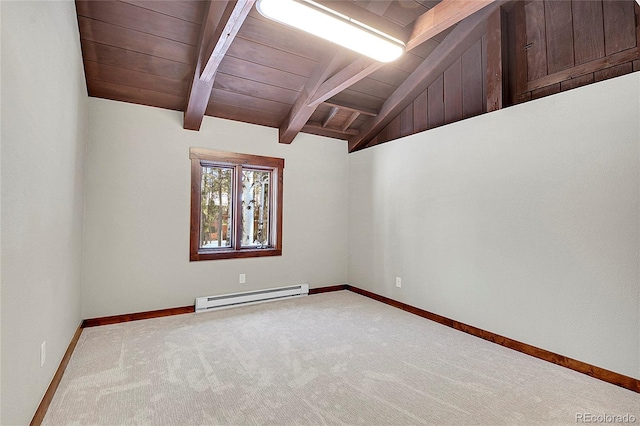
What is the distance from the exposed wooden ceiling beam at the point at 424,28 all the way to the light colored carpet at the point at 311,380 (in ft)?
8.40

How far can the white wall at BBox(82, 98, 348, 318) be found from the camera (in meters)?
A: 3.30

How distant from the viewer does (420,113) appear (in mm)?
4023

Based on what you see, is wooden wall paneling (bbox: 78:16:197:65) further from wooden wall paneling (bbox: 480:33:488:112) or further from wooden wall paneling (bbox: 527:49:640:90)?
wooden wall paneling (bbox: 527:49:640:90)

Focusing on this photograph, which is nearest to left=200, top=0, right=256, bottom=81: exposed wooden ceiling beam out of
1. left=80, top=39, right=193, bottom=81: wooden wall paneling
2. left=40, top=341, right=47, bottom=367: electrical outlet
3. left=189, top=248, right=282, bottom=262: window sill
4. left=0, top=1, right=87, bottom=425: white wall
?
left=80, top=39, right=193, bottom=81: wooden wall paneling

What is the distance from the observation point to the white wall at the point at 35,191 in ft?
4.25

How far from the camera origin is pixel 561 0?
108 inches

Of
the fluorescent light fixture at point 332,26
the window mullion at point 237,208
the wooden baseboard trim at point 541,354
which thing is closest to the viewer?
the fluorescent light fixture at point 332,26

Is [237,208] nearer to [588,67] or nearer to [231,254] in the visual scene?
[231,254]

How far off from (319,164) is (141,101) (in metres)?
2.45

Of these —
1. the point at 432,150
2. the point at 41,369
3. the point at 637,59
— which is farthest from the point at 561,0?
the point at 41,369

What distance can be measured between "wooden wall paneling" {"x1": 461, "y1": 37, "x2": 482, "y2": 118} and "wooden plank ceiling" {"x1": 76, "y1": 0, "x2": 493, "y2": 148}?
37 centimetres

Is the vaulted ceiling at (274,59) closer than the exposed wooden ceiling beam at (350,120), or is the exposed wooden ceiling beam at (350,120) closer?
the vaulted ceiling at (274,59)

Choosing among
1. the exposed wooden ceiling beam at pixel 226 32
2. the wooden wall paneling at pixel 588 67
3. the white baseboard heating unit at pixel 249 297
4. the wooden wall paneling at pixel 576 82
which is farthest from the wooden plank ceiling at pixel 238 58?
the white baseboard heating unit at pixel 249 297

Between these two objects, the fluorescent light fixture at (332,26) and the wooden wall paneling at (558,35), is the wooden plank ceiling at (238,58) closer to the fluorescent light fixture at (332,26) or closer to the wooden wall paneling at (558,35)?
the fluorescent light fixture at (332,26)
